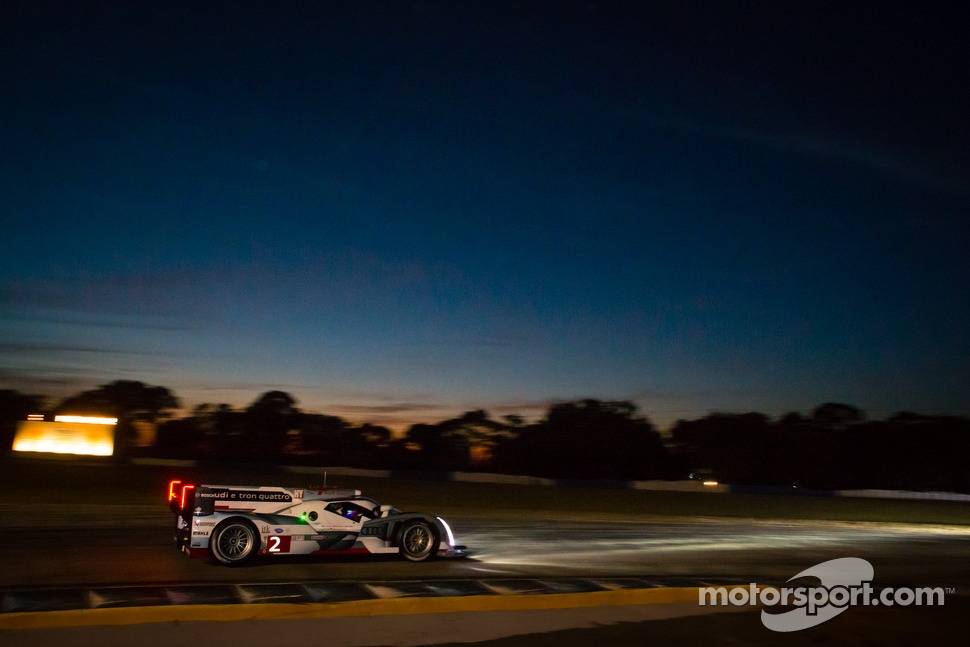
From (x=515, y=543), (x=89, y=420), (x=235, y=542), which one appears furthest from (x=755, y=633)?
(x=89, y=420)

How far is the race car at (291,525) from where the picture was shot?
13125 millimetres

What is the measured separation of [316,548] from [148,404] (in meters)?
99.1

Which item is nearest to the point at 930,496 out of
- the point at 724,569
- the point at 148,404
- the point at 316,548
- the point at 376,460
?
the point at 724,569

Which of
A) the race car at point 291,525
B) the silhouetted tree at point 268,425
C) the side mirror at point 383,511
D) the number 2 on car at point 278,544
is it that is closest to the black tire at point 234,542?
the race car at point 291,525

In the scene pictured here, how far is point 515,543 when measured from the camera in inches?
728

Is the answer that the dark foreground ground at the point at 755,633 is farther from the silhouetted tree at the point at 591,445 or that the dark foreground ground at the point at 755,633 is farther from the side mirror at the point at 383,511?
the silhouetted tree at the point at 591,445

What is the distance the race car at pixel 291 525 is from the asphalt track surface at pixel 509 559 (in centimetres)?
29

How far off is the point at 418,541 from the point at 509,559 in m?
1.75

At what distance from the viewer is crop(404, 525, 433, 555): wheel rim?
1441 cm

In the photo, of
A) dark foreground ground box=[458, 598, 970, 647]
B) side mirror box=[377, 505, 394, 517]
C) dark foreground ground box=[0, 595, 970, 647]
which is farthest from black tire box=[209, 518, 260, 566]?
dark foreground ground box=[458, 598, 970, 647]

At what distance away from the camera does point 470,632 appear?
340 inches

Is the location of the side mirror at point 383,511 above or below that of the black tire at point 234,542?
above

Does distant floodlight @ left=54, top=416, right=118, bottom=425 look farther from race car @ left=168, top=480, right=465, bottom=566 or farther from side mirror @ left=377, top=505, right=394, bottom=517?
side mirror @ left=377, top=505, right=394, bottom=517

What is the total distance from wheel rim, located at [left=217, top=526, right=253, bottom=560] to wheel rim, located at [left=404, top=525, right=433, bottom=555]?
2532 millimetres
